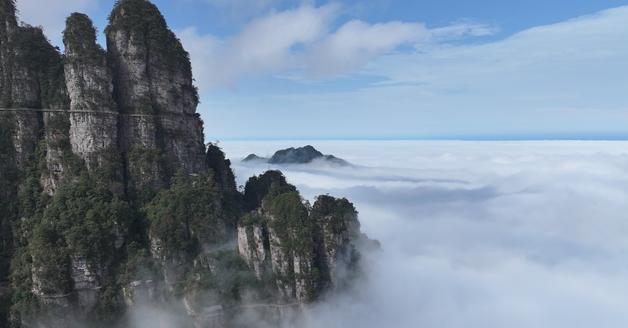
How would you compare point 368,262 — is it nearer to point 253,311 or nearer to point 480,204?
point 253,311

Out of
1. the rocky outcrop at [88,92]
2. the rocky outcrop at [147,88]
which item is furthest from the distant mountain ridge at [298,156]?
the rocky outcrop at [88,92]

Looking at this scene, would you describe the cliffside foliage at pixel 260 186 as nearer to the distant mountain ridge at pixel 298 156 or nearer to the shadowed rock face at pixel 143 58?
the shadowed rock face at pixel 143 58

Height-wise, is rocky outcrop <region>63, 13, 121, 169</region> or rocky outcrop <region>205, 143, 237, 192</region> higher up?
rocky outcrop <region>63, 13, 121, 169</region>

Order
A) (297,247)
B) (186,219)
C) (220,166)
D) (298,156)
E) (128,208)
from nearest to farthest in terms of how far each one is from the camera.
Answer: (297,247) → (186,219) → (128,208) → (220,166) → (298,156)

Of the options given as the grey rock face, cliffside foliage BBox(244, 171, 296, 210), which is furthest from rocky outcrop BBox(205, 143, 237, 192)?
the grey rock face

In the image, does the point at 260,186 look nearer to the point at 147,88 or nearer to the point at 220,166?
the point at 220,166

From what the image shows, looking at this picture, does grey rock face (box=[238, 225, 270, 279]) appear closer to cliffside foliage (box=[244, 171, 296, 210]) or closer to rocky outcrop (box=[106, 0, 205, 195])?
rocky outcrop (box=[106, 0, 205, 195])

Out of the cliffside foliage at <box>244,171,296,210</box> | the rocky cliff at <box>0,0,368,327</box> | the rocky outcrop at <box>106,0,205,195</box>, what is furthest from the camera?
the cliffside foliage at <box>244,171,296,210</box>

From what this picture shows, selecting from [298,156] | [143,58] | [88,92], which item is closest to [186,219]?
[88,92]
